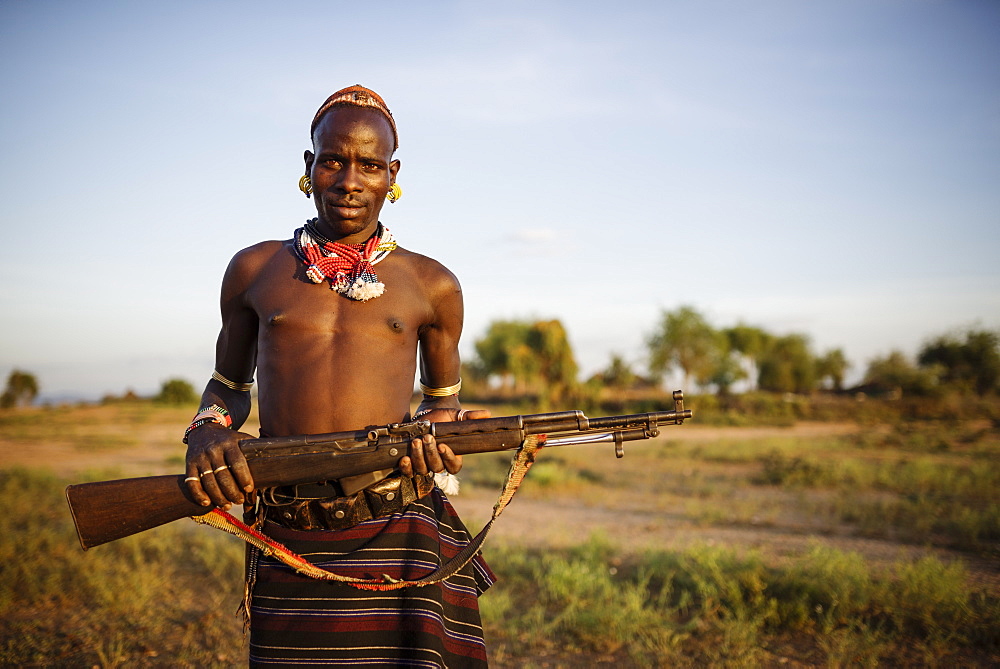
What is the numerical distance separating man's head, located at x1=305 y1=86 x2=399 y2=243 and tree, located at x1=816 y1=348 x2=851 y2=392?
178ft

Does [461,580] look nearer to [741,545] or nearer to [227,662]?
[227,662]

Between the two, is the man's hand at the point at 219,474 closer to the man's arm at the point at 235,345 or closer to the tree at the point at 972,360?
the man's arm at the point at 235,345

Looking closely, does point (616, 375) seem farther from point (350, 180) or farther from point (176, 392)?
point (350, 180)

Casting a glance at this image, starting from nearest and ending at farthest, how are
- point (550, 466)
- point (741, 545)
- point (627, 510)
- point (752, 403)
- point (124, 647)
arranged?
1. point (124, 647)
2. point (741, 545)
3. point (627, 510)
4. point (550, 466)
5. point (752, 403)

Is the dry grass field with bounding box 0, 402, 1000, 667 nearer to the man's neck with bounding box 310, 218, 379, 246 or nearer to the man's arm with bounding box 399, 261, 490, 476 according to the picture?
the man's arm with bounding box 399, 261, 490, 476

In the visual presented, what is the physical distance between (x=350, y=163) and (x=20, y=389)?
43.4 m

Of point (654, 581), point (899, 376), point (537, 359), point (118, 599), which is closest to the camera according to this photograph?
point (118, 599)

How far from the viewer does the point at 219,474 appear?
2.40m

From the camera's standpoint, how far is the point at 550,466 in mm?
13781

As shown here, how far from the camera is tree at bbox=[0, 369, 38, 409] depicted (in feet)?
119

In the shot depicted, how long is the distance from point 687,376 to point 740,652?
39.5m

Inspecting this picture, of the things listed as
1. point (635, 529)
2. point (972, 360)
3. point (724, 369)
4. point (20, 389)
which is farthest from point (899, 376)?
point (20, 389)

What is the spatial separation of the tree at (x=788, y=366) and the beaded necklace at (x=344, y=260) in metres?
48.0

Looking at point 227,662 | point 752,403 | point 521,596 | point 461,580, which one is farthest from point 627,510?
point 752,403
